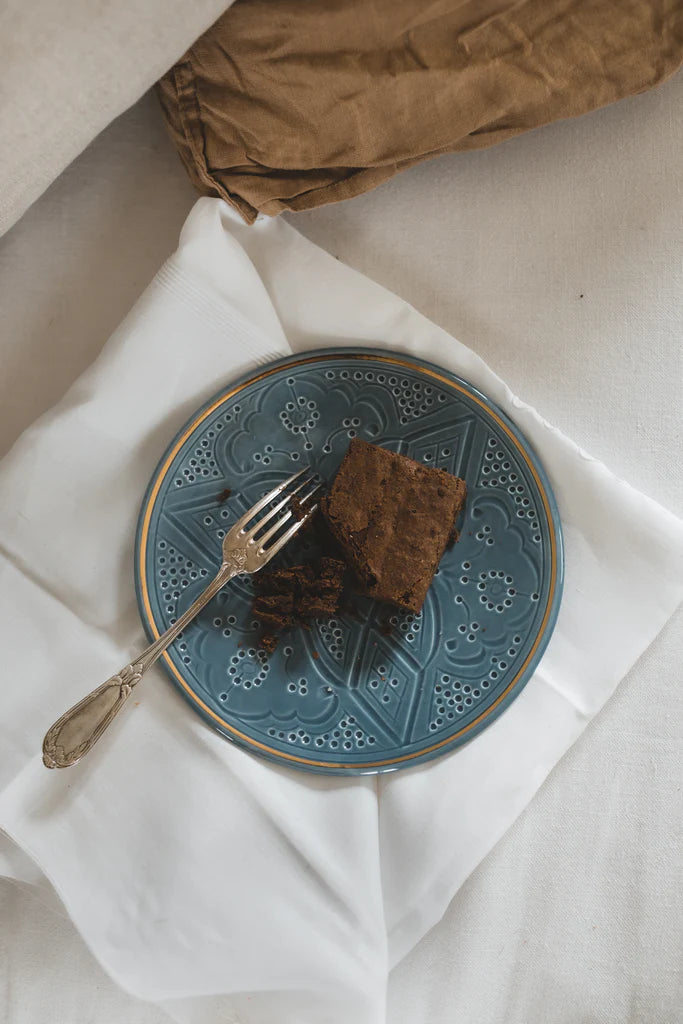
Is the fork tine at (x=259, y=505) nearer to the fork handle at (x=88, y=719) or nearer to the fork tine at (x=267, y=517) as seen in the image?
the fork tine at (x=267, y=517)

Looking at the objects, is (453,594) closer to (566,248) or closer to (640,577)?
(640,577)

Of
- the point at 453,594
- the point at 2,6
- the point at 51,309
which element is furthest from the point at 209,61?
the point at 453,594

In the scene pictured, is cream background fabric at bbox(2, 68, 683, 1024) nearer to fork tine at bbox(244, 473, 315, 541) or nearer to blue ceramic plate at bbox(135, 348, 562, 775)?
blue ceramic plate at bbox(135, 348, 562, 775)

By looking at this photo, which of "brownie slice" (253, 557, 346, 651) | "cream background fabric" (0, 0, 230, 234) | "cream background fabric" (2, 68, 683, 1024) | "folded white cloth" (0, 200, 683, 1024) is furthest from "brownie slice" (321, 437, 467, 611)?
"cream background fabric" (0, 0, 230, 234)

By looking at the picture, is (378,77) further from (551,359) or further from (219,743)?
(219,743)

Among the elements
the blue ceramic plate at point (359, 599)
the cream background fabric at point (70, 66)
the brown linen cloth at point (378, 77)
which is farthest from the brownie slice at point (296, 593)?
the cream background fabric at point (70, 66)
